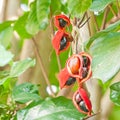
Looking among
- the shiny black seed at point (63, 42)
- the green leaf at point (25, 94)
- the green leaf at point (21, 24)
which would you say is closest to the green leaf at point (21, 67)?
the green leaf at point (25, 94)

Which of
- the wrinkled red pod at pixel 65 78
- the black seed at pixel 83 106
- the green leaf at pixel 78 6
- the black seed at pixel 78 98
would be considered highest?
the green leaf at pixel 78 6

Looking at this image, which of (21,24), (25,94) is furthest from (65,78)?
(21,24)

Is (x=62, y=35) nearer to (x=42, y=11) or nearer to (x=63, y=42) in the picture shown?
(x=63, y=42)

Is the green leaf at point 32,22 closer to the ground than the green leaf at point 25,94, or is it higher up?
higher up

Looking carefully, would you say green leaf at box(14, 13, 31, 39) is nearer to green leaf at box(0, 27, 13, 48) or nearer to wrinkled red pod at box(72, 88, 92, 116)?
green leaf at box(0, 27, 13, 48)

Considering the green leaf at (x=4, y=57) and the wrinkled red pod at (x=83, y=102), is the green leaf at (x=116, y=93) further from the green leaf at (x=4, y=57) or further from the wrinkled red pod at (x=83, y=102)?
the green leaf at (x=4, y=57)

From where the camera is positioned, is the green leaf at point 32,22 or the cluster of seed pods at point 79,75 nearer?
the cluster of seed pods at point 79,75

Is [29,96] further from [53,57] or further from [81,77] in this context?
[53,57]
